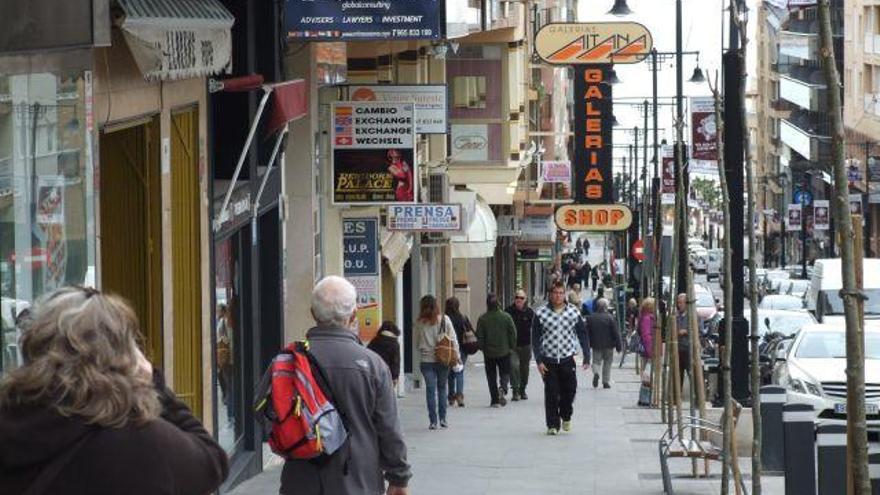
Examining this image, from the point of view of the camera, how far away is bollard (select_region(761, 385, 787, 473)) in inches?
601

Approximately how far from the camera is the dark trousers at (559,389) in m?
20.1

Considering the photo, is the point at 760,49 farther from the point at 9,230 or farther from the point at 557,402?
the point at 9,230

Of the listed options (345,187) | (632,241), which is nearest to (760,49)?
(632,241)

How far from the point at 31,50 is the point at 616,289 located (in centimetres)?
5005

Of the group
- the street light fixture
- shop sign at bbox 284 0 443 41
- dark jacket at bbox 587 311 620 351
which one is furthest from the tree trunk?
the street light fixture

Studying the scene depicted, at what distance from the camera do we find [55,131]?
826cm

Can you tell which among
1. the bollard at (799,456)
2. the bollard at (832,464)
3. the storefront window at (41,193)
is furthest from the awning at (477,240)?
the storefront window at (41,193)

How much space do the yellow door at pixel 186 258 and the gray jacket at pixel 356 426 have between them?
4600 mm

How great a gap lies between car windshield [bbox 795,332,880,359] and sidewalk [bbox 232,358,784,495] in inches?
78.4

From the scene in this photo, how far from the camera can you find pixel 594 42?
32.4 m

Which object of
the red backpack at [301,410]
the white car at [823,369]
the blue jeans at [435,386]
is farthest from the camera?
the blue jeans at [435,386]

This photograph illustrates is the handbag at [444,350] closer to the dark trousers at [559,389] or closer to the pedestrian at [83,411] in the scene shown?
the dark trousers at [559,389]

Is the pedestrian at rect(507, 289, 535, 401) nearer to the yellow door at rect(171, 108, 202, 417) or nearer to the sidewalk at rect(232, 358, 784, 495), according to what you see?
the sidewalk at rect(232, 358, 784, 495)

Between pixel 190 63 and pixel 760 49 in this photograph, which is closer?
pixel 190 63
